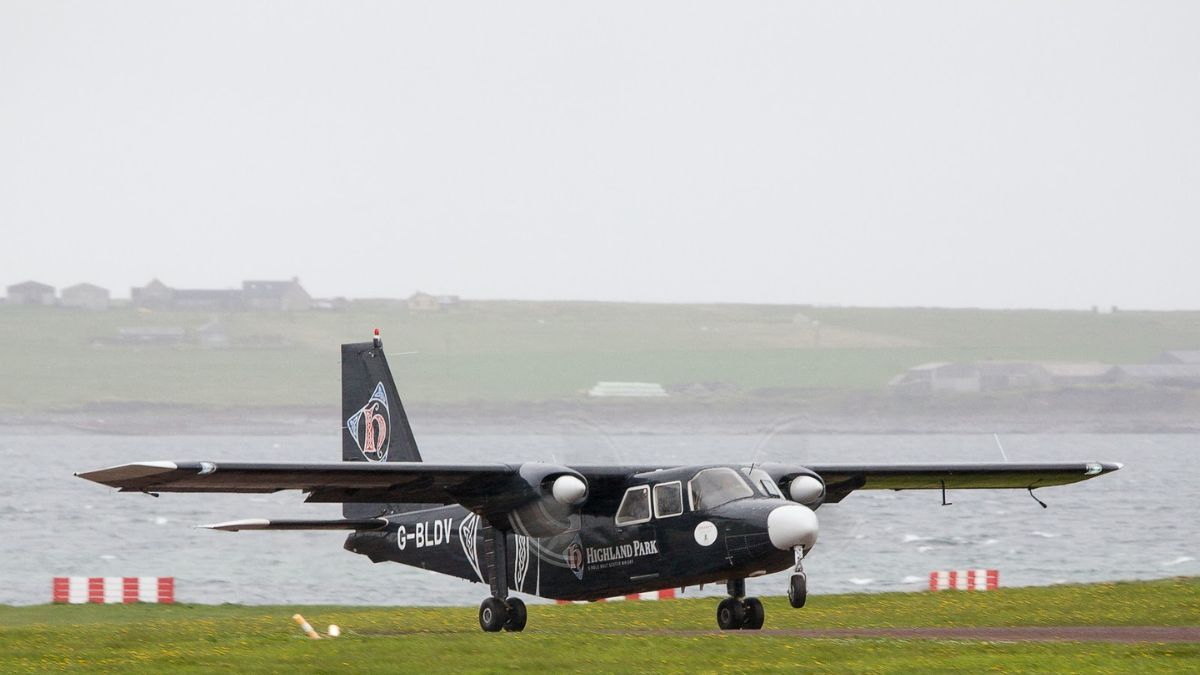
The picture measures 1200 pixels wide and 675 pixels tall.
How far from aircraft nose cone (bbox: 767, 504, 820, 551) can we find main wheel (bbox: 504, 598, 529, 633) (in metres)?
5.16

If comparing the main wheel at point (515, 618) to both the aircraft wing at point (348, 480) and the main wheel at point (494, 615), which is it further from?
the aircraft wing at point (348, 480)

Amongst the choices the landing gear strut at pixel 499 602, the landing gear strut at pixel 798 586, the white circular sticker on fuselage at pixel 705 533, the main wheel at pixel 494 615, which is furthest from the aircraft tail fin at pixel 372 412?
the landing gear strut at pixel 798 586

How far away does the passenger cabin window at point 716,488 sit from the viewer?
77.0ft

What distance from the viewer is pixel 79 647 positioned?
22.7 metres

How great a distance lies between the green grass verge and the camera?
19.9 metres

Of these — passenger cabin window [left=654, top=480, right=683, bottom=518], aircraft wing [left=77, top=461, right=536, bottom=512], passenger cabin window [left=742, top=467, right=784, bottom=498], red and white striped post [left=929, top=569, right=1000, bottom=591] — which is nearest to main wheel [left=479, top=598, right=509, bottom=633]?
aircraft wing [left=77, top=461, right=536, bottom=512]

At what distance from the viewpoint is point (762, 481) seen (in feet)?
77.7

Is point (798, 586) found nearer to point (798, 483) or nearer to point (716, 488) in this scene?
point (716, 488)

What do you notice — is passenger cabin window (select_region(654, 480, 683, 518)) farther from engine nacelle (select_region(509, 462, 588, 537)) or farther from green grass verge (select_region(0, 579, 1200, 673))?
green grass verge (select_region(0, 579, 1200, 673))

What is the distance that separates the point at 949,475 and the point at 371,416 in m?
10.9

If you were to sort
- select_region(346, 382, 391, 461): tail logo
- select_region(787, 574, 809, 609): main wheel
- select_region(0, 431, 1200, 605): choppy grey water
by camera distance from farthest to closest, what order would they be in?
1. select_region(0, 431, 1200, 605): choppy grey water
2. select_region(346, 382, 391, 461): tail logo
3. select_region(787, 574, 809, 609): main wheel

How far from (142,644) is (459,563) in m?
5.94

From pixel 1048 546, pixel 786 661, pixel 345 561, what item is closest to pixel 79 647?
pixel 786 661

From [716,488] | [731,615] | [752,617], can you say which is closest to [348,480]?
[716,488]
